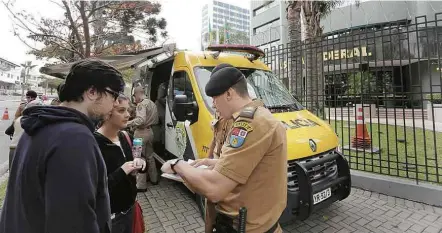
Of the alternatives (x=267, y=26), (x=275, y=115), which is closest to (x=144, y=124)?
(x=275, y=115)

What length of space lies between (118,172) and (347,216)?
3360 millimetres

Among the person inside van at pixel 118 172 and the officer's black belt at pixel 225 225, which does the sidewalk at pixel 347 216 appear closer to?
the person inside van at pixel 118 172

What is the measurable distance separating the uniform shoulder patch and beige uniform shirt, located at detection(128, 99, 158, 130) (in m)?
3.64

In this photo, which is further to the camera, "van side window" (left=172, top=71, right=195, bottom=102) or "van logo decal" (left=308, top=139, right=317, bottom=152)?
"van side window" (left=172, top=71, right=195, bottom=102)

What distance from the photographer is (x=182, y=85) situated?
440 cm

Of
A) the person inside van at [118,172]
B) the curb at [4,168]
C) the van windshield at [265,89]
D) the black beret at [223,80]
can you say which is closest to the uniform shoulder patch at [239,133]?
the black beret at [223,80]

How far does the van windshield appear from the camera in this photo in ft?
13.0

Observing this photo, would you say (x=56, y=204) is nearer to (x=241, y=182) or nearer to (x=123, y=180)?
(x=241, y=182)

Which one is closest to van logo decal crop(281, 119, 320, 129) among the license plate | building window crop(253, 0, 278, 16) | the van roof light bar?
the license plate

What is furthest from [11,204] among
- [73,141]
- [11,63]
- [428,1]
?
[11,63]

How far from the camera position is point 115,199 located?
2.05 meters

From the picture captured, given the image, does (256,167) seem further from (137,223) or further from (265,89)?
(265,89)

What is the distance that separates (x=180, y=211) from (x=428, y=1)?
767 inches

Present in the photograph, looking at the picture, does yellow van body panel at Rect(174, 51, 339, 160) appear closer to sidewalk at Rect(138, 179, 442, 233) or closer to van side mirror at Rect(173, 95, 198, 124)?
van side mirror at Rect(173, 95, 198, 124)
